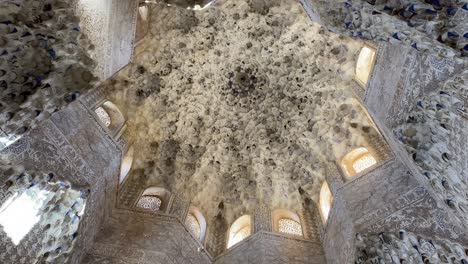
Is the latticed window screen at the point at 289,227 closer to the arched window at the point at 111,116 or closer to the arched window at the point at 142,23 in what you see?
the arched window at the point at 111,116

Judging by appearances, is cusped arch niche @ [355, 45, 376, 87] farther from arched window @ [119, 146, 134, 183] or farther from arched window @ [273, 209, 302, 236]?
arched window @ [119, 146, 134, 183]

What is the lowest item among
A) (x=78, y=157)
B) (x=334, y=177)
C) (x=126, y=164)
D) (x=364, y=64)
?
(x=78, y=157)

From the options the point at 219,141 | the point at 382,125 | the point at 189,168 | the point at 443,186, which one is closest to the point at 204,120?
the point at 219,141

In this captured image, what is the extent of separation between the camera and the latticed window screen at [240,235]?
346 inches

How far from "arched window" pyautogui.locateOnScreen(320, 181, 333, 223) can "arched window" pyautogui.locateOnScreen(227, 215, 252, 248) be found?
1727 mm

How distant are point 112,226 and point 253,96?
5075 millimetres

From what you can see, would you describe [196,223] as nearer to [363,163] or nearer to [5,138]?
[363,163]

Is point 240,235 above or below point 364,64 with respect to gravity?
below

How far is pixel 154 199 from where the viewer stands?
9.09m

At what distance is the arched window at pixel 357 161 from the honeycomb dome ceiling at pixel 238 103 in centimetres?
29

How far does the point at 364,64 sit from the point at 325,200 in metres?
3.22

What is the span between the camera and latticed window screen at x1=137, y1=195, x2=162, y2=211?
8642 millimetres

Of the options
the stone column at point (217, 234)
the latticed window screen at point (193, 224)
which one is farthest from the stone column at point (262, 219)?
the latticed window screen at point (193, 224)

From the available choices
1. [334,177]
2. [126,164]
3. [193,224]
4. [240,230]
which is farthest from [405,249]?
[126,164]
